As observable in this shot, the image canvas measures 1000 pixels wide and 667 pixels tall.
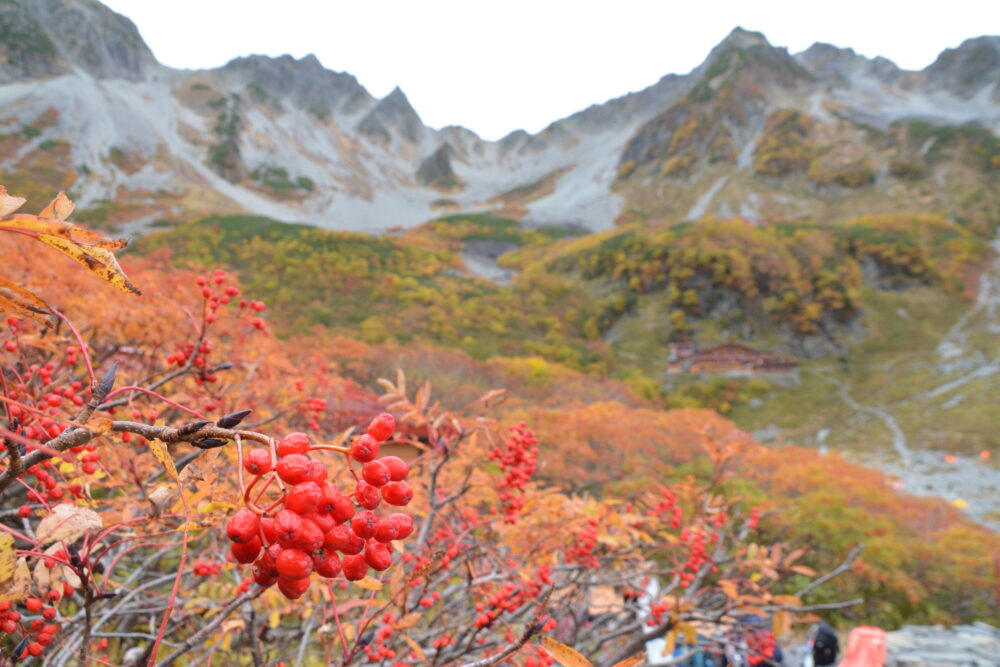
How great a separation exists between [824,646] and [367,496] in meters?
4.60

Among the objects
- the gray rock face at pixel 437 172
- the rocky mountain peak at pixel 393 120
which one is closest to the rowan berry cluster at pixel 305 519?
the gray rock face at pixel 437 172

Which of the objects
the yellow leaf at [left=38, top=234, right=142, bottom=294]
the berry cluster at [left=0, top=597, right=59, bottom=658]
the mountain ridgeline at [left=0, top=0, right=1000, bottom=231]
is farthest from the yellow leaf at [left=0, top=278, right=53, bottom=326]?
the mountain ridgeline at [left=0, top=0, right=1000, bottom=231]

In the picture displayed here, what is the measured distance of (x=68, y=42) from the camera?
40281 millimetres

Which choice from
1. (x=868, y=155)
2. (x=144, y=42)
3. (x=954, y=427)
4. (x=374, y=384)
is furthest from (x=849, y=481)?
(x=144, y=42)

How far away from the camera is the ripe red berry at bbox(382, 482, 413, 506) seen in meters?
0.66

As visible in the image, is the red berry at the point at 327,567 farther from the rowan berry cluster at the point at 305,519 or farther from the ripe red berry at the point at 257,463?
the ripe red berry at the point at 257,463

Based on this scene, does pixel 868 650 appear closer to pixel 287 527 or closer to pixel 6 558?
pixel 287 527

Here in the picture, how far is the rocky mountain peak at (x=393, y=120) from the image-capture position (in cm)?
6156

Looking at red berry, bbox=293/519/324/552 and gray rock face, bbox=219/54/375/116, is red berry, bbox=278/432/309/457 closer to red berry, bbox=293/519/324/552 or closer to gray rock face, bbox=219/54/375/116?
red berry, bbox=293/519/324/552

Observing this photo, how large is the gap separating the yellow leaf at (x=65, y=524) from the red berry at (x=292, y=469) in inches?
14.9

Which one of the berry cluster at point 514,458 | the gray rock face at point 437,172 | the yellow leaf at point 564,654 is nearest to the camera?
the yellow leaf at point 564,654

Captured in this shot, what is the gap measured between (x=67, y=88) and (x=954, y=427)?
54.3m

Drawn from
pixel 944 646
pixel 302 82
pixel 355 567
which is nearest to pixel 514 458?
pixel 355 567

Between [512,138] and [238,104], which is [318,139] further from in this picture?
[512,138]
